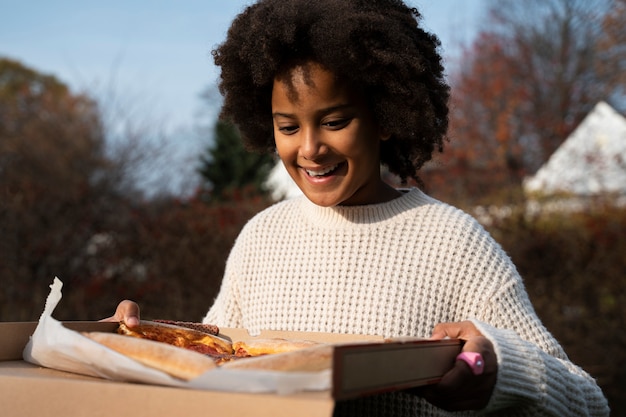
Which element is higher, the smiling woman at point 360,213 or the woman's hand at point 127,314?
the smiling woman at point 360,213

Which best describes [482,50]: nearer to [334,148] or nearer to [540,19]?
[540,19]

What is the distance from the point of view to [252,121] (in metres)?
2.73

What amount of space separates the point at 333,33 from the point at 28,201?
5088 mm

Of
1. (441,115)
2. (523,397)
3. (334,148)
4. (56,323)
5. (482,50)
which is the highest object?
(482,50)

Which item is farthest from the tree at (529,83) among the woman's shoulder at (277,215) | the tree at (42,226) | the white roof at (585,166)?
the woman's shoulder at (277,215)

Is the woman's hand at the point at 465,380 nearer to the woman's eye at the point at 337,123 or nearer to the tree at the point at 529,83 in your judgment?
the woman's eye at the point at 337,123

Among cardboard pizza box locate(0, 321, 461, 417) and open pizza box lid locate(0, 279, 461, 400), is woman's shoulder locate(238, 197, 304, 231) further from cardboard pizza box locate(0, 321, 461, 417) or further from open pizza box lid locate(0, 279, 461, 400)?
cardboard pizza box locate(0, 321, 461, 417)

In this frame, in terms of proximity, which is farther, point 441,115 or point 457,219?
point 441,115

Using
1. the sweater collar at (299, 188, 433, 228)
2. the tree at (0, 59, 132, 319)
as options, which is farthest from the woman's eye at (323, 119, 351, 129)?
the tree at (0, 59, 132, 319)

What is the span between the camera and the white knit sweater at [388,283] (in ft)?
6.49

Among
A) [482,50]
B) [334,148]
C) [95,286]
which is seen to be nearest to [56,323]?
[334,148]

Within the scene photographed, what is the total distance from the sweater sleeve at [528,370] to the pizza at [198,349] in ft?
1.31

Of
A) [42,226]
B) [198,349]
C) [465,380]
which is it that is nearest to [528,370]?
[465,380]

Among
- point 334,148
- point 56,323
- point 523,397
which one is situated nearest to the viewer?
point 56,323
